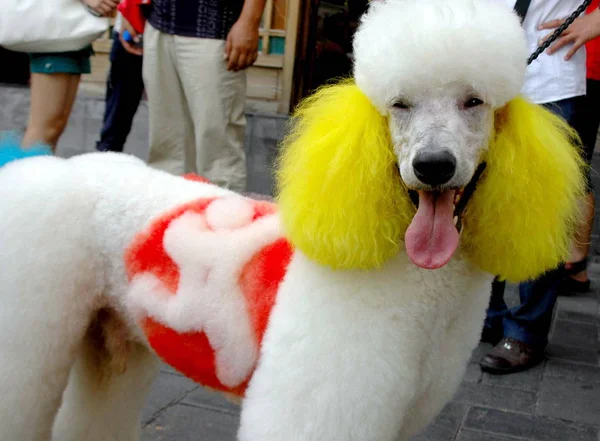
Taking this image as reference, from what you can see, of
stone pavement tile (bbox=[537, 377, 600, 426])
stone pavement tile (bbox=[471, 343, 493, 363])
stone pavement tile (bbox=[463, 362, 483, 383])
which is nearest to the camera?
stone pavement tile (bbox=[537, 377, 600, 426])

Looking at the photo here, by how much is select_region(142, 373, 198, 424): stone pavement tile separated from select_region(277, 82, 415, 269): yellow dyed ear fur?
146 cm

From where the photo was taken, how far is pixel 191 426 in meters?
2.81

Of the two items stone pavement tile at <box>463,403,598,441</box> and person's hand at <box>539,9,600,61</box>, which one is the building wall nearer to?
person's hand at <box>539,9,600,61</box>

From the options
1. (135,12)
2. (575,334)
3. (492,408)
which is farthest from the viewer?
(575,334)

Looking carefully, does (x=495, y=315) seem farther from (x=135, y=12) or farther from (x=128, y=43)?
(x=128, y=43)

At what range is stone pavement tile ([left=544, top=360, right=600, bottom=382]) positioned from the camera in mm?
3373

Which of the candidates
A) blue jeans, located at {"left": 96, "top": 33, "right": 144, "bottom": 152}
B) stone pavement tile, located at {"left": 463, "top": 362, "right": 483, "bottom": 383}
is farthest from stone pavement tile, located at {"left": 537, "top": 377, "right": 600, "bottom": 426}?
blue jeans, located at {"left": 96, "top": 33, "right": 144, "bottom": 152}

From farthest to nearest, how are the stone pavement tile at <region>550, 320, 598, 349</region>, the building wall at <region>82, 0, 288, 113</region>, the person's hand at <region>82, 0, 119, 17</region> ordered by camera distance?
the building wall at <region>82, 0, 288, 113</region>, the stone pavement tile at <region>550, 320, 598, 349</region>, the person's hand at <region>82, 0, 119, 17</region>

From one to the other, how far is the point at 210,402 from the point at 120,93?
254 centimetres

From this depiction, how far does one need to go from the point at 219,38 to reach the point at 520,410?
6.42 feet

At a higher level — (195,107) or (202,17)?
(202,17)

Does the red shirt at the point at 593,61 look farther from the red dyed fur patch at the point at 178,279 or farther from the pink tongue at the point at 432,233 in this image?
the pink tongue at the point at 432,233

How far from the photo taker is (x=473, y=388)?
323 cm

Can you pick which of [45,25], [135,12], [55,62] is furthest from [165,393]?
[135,12]
